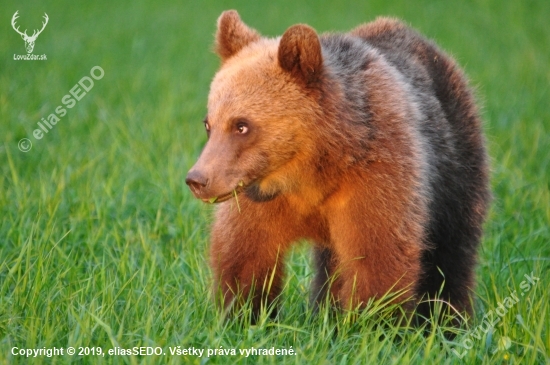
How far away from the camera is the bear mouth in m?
4.41

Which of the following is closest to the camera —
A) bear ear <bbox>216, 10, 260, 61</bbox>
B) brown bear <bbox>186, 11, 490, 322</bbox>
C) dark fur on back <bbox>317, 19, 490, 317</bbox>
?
brown bear <bbox>186, 11, 490, 322</bbox>

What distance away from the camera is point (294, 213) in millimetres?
4809

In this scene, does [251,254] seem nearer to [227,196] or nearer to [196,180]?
[227,196]

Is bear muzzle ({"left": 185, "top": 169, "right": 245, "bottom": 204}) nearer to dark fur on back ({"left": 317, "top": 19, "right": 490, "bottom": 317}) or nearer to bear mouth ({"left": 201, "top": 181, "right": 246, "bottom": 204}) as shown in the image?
bear mouth ({"left": 201, "top": 181, "right": 246, "bottom": 204})

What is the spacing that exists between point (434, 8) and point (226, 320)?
45.6 feet

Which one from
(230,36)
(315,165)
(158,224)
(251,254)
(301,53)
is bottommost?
(158,224)

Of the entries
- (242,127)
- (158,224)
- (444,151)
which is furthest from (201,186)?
(158,224)

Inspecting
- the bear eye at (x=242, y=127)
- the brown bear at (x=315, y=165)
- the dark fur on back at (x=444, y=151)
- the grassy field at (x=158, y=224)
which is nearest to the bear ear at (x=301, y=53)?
the brown bear at (x=315, y=165)

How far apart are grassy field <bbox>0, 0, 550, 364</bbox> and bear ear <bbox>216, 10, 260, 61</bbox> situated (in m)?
1.40

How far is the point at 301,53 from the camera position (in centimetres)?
455

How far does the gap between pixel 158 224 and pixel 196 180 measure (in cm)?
232

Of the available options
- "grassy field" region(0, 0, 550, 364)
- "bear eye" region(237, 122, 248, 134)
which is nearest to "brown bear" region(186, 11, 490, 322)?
"bear eye" region(237, 122, 248, 134)

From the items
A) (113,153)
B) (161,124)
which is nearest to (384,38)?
(113,153)

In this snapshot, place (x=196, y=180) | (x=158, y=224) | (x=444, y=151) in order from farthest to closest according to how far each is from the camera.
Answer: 1. (x=158, y=224)
2. (x=444, y=151)
3. (x=196, y=180)
